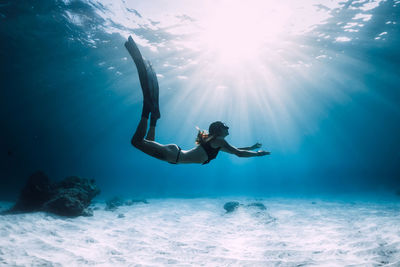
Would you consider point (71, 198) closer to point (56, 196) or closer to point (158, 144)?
point (56, 196)

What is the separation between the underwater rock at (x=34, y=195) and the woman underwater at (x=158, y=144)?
10468 mm

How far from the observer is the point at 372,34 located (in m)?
17.4

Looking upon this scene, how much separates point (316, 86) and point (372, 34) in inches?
459

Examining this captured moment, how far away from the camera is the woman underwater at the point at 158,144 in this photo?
4141 millimetres

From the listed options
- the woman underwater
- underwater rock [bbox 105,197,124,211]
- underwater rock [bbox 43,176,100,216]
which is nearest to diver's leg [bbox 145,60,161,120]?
the woman underwater

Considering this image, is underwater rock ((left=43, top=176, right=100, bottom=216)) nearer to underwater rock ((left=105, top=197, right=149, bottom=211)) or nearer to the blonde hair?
underwater rock ((left=105, top=197, right=149, bottom=211))

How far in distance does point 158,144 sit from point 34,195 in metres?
11.2

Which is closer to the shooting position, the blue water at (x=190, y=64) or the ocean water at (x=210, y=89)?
the ocean water at (x=210, y=89)

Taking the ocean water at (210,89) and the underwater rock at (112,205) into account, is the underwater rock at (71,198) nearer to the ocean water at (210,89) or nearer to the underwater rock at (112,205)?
the ocean water at (210,89)

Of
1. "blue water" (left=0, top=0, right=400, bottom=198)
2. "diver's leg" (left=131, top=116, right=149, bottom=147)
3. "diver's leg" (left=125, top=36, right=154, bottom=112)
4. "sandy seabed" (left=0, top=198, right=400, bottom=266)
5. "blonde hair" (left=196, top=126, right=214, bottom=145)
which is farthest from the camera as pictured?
"blue water" (left=0, top=0, right=400, bottom=198)

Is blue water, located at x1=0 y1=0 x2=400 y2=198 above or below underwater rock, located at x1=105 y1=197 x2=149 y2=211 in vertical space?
above

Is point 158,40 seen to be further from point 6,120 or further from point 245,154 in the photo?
point 6,120

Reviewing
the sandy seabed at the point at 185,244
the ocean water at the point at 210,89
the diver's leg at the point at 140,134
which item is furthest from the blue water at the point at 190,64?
the diver's leg at the point at 140,134

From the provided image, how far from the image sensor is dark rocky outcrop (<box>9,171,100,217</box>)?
31.9 feet
